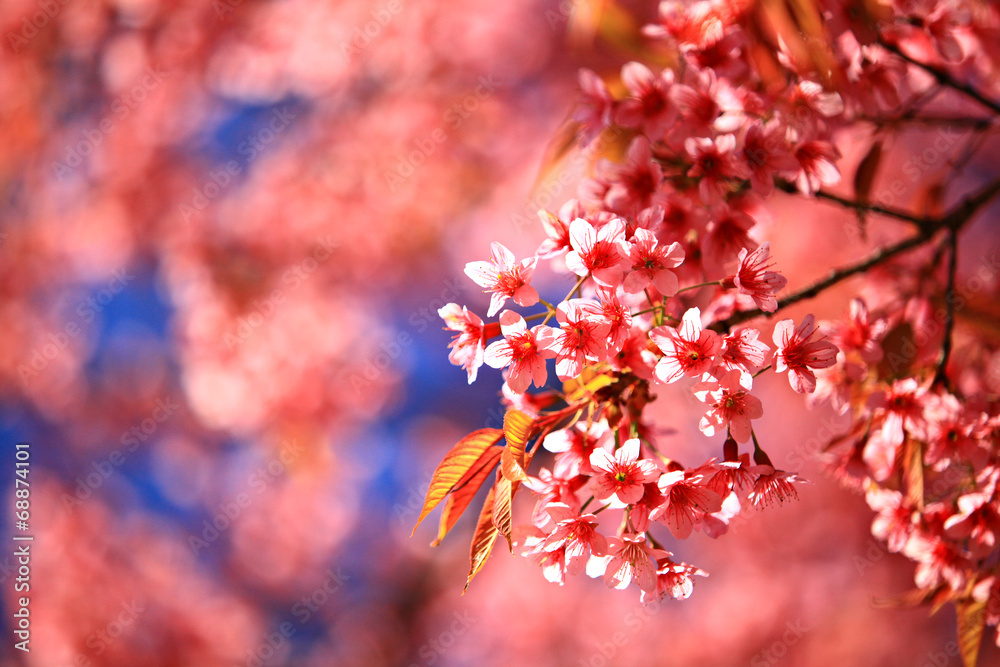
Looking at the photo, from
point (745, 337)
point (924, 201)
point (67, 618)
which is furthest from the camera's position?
point (67, 618)

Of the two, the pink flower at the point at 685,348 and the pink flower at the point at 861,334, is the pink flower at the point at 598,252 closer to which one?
the pink flower at the point at 685,348

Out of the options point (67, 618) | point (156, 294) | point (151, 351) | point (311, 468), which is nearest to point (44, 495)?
point (67, 618)

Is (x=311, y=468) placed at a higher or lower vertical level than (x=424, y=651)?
higher

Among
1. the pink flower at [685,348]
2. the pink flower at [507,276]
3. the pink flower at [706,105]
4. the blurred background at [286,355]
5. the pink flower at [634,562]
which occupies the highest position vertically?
the pink flower at [706,105]

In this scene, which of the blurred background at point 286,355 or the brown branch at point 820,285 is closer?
the brown branch at point 820,285

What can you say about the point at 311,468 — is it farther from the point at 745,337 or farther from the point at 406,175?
the point at 745,337

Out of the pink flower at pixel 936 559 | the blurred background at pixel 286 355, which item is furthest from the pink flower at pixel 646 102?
the blurred background at pixel 286 355

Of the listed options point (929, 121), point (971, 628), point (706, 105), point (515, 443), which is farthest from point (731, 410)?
point (929, 121)

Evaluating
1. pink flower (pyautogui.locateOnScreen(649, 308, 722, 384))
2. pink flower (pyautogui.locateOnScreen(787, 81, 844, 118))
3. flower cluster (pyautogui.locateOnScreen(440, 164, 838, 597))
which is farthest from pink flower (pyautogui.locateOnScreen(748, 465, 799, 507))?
pink flower (pyautogui.locateOnScreen(787, 81, 844, 118))
